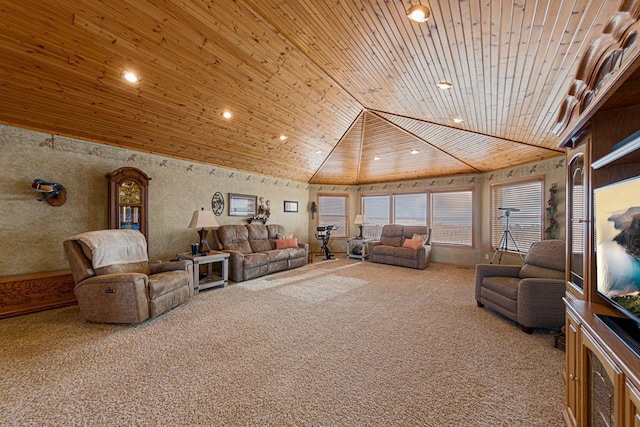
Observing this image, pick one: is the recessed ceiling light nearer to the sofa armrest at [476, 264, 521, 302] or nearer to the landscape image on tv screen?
the landscape image on tv screen

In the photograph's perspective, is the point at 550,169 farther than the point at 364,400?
Yes

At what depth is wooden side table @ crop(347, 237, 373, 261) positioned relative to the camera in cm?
771

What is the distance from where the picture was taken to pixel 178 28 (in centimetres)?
267

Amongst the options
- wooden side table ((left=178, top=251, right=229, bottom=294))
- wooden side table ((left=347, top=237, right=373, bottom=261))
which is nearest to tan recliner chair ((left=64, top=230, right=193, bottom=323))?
wooden side table ((left=178, top=251, right=229, bottom=294))

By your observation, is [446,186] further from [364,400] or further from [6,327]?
[6,327]

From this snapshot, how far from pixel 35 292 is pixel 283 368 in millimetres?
3629

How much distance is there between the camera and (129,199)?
432 centimetres

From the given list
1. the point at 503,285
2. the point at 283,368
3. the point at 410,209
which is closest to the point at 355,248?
the point at 410,209

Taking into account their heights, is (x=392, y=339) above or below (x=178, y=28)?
below

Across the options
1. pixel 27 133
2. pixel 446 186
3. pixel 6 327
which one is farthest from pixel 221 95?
pixel 446 186

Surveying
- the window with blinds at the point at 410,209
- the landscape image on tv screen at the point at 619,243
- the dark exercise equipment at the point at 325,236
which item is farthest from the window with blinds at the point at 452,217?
the landscape image on tv screen at the point at 619,243

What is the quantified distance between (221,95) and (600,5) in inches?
154

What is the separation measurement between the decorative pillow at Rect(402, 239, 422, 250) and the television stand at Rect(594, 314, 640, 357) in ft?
17.3

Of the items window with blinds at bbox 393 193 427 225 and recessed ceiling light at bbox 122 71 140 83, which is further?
window with blinds at bbox 393 193 427 225
